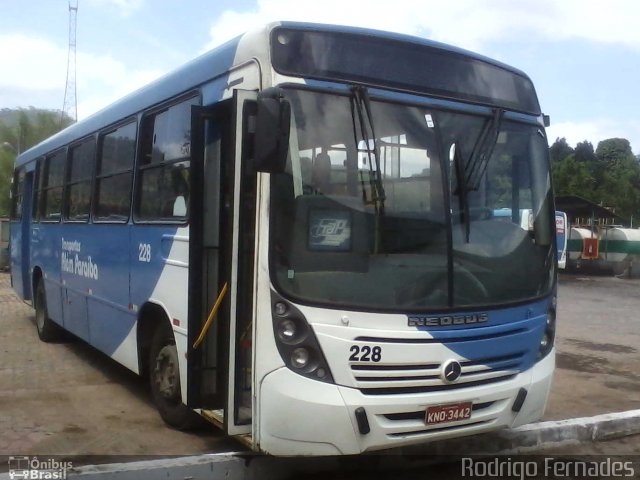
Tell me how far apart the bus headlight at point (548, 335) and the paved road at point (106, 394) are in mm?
1423

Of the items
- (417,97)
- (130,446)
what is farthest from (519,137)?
(130,446)

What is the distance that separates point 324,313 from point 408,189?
1.00 meters

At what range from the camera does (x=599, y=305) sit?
18.6m

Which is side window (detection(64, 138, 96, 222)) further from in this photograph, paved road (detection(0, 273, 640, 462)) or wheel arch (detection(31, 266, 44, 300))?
wheel arch (detection(31, 266, 44, 300))

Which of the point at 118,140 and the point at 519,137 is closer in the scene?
the point at 519,137

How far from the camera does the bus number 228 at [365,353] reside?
14.5 feet

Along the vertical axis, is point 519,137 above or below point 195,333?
above

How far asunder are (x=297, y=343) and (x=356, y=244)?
0.71 m

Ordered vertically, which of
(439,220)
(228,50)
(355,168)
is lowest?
(439,220)

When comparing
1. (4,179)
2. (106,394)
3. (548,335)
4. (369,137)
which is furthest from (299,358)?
(4,179)

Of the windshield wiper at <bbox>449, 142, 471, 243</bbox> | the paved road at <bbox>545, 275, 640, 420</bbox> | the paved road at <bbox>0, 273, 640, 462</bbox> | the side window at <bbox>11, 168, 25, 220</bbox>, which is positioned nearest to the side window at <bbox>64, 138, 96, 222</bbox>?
the paved road at <bbox>0, 273, 640, 462</bbox>

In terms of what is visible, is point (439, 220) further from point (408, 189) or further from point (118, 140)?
point (118, 140)

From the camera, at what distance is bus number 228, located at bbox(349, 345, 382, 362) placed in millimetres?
4426

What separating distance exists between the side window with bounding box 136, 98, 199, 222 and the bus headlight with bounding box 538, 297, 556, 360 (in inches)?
110
